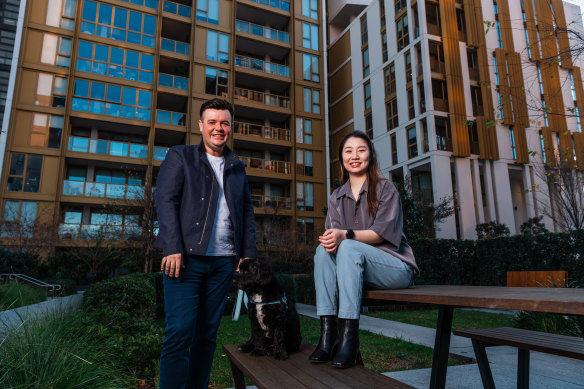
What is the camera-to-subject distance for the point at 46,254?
17750 millimetres

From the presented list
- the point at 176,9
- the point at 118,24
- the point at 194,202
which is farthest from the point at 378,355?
the point at 176,9

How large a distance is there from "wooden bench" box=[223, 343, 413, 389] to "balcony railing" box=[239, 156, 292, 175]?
22.5 m

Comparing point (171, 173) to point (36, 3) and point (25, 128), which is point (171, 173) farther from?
point (36, 3)

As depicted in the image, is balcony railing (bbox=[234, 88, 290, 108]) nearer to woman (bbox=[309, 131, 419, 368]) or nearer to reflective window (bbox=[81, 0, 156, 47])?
reflective window (bbox=[81, 0, 156, 47])

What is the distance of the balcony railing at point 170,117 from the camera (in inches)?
907

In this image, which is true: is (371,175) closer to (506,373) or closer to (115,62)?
(506,373)

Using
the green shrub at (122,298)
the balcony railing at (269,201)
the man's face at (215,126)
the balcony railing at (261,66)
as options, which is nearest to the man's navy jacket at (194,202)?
the man's face at (215,126)

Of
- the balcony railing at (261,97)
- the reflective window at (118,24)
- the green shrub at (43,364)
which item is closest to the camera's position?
the green shrub at (43,364)

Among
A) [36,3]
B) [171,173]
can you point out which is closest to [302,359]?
[171,173]

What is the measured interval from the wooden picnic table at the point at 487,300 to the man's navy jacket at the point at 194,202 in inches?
44.4

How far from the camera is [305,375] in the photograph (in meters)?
1.78

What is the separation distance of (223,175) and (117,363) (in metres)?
2.29

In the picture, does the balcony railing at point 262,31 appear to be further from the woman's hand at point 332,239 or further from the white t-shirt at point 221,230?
the woman's hand at point 332,239

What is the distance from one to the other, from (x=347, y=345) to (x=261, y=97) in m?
25.8
